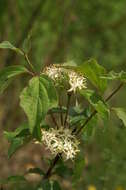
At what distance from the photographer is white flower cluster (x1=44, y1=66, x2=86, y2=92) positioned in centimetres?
164

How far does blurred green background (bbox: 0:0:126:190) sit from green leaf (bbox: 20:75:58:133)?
7.80 feet

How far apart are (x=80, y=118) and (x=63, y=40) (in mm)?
2902

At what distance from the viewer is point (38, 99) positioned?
156cm

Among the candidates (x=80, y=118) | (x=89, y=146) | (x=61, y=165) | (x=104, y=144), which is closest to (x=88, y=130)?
(x=80, y=118)

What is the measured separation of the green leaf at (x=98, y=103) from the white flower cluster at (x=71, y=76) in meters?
0.04

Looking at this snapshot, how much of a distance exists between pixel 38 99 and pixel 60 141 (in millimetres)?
185

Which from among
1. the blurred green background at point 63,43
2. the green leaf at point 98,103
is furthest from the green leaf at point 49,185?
the blurred green background at point 63,43

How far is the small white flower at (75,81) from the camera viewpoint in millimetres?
1635

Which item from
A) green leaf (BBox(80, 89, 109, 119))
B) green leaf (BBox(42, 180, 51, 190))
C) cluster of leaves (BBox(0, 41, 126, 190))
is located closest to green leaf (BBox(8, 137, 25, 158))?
cluster of leaves (BBox(0, 41, 126, 190))

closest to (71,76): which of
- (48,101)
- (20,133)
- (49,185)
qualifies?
(48,101)

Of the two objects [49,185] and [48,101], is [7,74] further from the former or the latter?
[49,185]

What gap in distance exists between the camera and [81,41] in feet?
18.4

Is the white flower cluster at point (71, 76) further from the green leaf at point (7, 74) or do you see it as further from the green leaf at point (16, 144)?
the green leaf at point (16, 144)

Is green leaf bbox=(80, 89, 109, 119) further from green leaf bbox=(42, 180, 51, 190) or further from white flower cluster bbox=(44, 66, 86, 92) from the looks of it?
green leaf bbox=(42, 180, 51, 190)
